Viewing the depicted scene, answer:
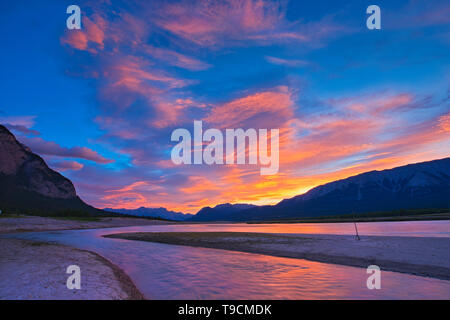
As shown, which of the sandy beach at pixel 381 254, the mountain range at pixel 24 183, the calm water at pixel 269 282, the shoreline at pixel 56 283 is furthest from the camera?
the mountain range at pixel 24 183

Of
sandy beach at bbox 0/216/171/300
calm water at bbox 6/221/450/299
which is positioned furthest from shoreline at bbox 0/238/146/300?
calm water at bbox 6/221/450/299

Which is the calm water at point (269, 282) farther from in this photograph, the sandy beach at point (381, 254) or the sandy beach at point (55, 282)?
the sandy beach at point (381, 254)

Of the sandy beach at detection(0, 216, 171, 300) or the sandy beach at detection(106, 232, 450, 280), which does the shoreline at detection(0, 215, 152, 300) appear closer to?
the sandy beach at detection(0, 216, 171, 300)

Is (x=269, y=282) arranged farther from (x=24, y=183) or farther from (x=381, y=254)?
(x=24, y=183)

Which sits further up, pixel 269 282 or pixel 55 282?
pixel 55 282

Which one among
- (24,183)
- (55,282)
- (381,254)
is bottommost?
(381,254)

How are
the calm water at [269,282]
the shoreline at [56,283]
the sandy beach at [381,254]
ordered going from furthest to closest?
the sandy beach at [381,254] → the calm water at [269,282] → the shoreline at [56,283]

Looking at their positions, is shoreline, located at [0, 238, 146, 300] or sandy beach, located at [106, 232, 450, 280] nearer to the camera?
shoreline, located at [0, 238, 146, 300]

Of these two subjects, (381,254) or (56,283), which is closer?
(56,283)

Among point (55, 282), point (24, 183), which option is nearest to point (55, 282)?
point (55, 282)

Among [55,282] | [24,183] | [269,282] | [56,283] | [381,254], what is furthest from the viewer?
[24,183]

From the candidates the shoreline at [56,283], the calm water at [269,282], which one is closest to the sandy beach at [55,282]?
the shoreline at [56,283]
